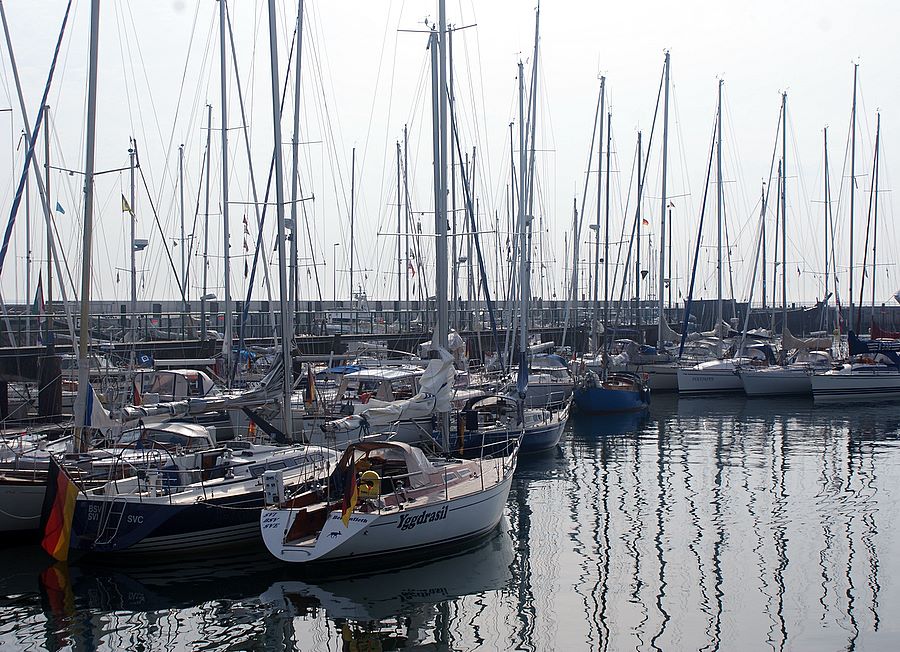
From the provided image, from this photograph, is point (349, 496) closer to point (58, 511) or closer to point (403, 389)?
point (58, 511)

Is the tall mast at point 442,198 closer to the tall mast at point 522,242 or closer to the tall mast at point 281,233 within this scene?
the tall mast at point 281,233

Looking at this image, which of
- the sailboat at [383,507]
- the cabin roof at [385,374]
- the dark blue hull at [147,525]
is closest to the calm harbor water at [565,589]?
the dark blue hull at [147,525]

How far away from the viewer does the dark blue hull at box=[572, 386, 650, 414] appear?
41.8 meters

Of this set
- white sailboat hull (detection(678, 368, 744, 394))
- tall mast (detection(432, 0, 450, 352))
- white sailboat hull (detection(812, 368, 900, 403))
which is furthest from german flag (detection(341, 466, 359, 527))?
white sailboat hull (detection(812, 368, 900, 403))

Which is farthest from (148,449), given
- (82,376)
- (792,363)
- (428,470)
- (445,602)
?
(792,363)

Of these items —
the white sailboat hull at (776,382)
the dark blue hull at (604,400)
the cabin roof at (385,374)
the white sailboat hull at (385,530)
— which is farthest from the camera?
the white sailboat hull at (776,382)

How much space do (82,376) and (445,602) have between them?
29.7 ft

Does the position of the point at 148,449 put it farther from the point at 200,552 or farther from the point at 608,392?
the point at 608,392

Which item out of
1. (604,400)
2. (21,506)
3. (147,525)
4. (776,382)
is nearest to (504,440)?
(147,525)

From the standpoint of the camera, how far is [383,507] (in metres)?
18.0

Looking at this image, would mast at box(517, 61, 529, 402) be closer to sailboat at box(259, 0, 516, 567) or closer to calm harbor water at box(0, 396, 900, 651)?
calm harbor water at box(0, 396, 900, 651)

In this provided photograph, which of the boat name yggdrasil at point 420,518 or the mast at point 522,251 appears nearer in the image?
the boat name yggdrasil at point 420,518

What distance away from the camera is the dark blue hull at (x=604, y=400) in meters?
41.8

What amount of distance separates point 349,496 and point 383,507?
3.17ft
